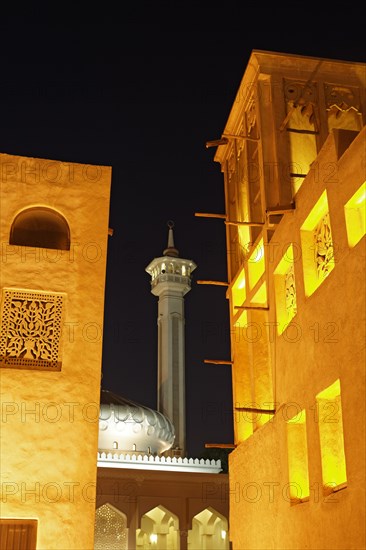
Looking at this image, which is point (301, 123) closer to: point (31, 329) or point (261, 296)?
point (261, 296)

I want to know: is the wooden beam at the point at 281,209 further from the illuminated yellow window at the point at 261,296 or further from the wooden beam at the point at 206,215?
the wooden beam at the point at 206,215

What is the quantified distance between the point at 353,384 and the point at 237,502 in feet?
14.1

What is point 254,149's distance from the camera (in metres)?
10.4

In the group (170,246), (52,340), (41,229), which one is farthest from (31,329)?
(170,246)

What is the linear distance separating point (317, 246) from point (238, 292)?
3.26 metres

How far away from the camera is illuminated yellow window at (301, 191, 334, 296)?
720 centimetres

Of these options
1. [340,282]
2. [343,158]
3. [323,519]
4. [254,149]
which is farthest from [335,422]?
[254,149]

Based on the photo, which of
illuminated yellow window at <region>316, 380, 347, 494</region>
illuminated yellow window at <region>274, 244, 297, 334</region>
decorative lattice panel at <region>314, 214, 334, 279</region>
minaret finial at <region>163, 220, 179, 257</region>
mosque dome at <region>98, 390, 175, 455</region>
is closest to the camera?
illuminated yellow window at <region>316, 380, 347, 494</region>

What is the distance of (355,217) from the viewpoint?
6438mm

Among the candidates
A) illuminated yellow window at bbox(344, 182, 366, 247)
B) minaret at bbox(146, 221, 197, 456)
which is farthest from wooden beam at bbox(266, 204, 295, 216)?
minaret at bbox(146, 221, 197, 456)

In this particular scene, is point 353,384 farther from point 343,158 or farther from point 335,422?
point 343,158

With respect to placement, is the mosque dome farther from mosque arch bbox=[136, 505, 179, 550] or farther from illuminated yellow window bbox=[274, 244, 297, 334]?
illuminated yellow window bbox=[274, 244, 297, 334]

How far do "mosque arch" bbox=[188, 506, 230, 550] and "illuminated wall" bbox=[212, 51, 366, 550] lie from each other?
20.7 ft

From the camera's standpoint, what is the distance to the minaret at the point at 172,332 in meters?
22.0
